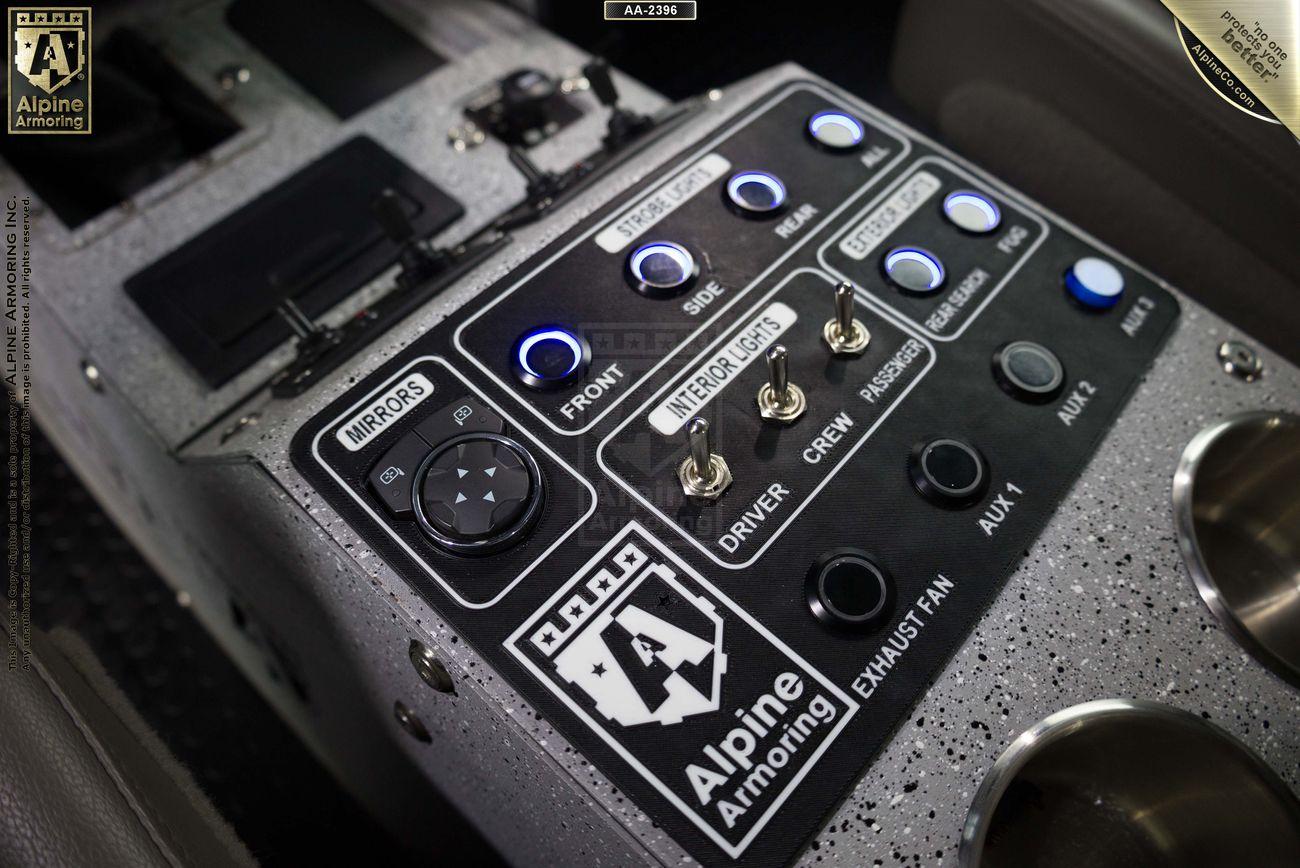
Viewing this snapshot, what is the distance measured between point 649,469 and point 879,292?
236 millimetres

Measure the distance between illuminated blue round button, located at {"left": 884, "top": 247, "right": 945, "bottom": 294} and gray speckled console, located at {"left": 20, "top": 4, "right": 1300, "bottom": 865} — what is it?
0.17 meters

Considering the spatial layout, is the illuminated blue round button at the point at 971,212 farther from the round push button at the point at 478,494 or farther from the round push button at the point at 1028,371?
the round push button at the point at 478,494

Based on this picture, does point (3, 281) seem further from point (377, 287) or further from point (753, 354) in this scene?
point (753, 354)

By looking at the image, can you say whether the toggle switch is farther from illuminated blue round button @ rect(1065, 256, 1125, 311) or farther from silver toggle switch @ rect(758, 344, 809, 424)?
illuminated blue round button @ rect(1065, 256, 1125, 311)

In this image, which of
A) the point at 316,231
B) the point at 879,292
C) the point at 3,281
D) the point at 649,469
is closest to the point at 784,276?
the point at 879,292

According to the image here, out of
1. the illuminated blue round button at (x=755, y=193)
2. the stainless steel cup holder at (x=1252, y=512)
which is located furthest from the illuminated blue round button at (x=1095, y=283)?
the illuminated blue round button at (x=755, y=193)

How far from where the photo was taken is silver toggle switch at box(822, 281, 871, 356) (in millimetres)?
668

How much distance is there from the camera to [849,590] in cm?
58

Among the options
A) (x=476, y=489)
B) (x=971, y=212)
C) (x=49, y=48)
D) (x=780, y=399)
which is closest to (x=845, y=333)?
(x=780, y=399)

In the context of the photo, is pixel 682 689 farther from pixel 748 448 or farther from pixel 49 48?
pixel 49 48

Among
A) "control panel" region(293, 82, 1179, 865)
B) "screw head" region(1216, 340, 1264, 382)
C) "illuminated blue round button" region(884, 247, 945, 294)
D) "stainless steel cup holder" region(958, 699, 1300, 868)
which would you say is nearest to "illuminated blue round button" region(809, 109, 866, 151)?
"control panel" region(293, 82, 1179, 865)

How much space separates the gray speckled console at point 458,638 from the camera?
545 millimetres

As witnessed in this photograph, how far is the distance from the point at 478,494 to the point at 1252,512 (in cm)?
56

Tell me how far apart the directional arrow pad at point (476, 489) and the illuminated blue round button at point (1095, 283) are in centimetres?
44
